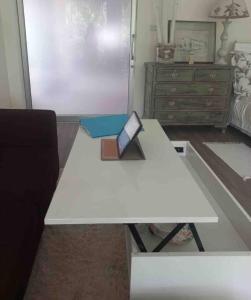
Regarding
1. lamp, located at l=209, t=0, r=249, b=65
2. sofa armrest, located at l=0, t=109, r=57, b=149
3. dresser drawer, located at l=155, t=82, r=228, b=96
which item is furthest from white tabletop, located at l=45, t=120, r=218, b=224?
lamp, located at l=209, t=0, r=249, b=65

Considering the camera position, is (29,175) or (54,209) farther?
(29,175)

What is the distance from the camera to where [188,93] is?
11.1 feet

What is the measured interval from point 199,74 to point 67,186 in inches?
108

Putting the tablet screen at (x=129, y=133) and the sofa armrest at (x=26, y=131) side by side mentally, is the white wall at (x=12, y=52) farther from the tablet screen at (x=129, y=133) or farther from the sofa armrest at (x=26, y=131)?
the tablet screen at (x=129, y=133)

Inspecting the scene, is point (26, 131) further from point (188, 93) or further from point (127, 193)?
point (188, 93)

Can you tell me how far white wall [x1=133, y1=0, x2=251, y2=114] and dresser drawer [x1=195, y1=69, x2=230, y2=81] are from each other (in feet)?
1.98

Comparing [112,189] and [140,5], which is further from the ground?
[140,5]

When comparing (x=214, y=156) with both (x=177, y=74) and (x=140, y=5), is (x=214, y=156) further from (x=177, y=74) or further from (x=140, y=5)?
(x=140, y=5)

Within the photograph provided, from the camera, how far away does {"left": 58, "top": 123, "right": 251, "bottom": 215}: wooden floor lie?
7.33 ft

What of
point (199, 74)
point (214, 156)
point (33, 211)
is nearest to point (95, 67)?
point (199, 74)

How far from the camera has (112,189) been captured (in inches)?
39.6

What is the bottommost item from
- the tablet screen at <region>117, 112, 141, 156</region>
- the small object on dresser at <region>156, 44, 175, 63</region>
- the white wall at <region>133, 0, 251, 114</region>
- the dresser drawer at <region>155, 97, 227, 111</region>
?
the dresser drawer at <region>155, 97, 227, 111</region>

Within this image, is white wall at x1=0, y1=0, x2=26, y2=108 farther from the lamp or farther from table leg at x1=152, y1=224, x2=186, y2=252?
table leg at x1=152, y1=224, x2=186, y2=252

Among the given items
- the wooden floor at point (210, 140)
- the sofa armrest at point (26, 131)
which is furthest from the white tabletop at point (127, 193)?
the wooden floor at point (210, 140)
